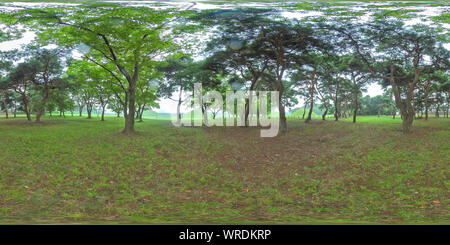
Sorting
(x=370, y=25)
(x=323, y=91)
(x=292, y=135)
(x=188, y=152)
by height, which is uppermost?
(x=370, y=25)

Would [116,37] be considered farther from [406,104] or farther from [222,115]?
[406,104]

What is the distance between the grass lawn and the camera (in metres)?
1.58

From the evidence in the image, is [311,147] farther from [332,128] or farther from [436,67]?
[436,67]

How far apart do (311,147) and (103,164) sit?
151 cm

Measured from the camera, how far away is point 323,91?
6.50 feet

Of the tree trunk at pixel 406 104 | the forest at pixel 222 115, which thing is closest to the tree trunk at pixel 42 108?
the forest at pixel 222 115

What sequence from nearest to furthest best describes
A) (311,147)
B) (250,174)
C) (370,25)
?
(250,174), (311,147), (370,25)

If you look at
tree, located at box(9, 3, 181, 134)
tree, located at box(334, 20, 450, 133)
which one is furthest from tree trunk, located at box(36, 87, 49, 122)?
tree, located at box(334, 20, 450, 133)

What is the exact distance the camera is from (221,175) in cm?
164

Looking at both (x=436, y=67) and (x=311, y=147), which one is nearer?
(x=311, y=147)

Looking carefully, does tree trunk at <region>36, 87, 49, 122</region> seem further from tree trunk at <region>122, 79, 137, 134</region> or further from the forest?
tree trunk at <region>122, 79, 137, 134</region>

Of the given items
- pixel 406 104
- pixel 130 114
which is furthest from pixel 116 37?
pixel 406 104

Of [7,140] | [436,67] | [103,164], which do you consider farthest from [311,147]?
[7,140]

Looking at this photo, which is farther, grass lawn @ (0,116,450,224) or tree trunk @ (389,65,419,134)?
tree trunk @ (389,65,419,134)
